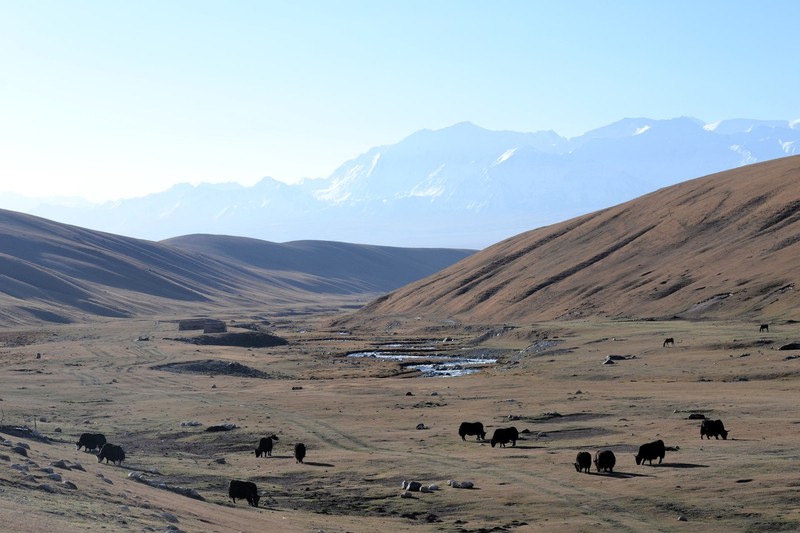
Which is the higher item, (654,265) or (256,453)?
(654,265)

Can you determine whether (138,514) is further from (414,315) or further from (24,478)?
(414,315)

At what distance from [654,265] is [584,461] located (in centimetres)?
8957

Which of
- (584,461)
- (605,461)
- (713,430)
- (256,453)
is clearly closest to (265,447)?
(256,453)

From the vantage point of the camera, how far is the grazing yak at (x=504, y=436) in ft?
117

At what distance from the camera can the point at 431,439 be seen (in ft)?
126

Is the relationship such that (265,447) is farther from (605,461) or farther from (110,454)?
(605,461)

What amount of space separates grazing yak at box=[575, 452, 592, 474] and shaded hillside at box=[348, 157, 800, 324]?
54.1 meters

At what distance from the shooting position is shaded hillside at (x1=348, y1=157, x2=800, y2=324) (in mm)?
95500

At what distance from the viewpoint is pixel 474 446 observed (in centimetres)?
3628

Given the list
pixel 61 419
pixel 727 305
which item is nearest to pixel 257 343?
pixel 727 305

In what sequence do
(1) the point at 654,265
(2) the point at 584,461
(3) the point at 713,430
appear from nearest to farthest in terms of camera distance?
1. (2) the point at 584,461
2. (3) the point at 713,430
3. (1) the point at 654,265

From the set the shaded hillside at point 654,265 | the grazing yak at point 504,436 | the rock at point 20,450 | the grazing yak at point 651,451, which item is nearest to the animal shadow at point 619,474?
the grazing yak at point 651,451

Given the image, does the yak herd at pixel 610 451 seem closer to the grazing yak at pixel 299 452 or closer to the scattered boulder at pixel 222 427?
the grazing yak at pixel 299 452

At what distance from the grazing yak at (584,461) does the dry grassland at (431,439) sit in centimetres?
36
